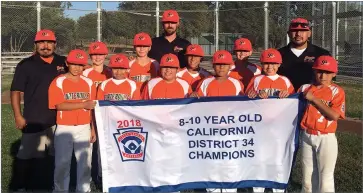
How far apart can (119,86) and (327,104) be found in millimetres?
2747

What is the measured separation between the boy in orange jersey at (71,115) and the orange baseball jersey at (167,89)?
805mm

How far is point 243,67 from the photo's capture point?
7129 millimetres

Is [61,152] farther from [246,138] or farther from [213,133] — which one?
[246,138]

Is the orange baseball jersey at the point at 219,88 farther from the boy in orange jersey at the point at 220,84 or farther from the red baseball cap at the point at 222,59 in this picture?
the red baseball cap at the point at 222,59

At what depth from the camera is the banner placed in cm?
605

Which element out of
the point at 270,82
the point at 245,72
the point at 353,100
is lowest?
the point at 353,100

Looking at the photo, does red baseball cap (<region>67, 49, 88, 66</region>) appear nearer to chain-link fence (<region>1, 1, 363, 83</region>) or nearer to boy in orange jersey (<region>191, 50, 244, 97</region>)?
boy in orange jersey (<region>191, 50, 244, 97</region>)

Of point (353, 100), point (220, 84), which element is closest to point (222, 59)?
point (220, 84)

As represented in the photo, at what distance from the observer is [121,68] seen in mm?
6473

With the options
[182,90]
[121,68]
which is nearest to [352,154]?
[182,90]

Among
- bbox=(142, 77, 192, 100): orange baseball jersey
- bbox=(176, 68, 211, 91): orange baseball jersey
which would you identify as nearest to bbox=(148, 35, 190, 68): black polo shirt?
bbox=(176, 68, 211, 91): orange baseball jersey

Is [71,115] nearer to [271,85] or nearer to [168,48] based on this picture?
[168,48]

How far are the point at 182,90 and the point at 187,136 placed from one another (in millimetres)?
630

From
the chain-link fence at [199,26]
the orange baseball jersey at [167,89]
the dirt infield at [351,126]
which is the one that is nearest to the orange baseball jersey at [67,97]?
the orange baseball jersey at [167,89]
